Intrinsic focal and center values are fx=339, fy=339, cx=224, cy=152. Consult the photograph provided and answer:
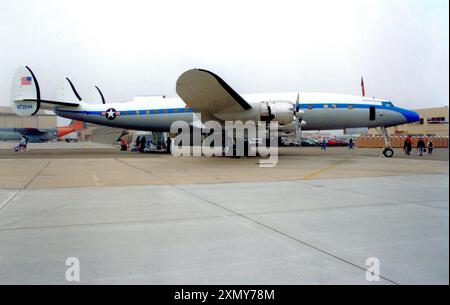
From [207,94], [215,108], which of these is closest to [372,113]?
[215,108]

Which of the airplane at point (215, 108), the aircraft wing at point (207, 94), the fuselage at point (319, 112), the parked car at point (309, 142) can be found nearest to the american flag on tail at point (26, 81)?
the airplane at point (215, 108)

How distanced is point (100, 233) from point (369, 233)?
11.9ft

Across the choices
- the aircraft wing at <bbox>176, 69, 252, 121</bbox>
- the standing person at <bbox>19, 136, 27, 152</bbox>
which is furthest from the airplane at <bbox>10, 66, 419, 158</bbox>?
the standing person at <bbox>19, 136, 27, 152</bbox>

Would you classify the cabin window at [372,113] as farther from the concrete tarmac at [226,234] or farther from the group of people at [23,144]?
the group of people at [23,144]

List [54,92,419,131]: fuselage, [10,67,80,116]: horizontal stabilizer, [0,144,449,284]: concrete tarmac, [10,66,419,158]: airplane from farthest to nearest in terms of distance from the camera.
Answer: [10,67,80,116]: horizontal stabilizer, [54,92,419,131]: fuselage, [10,66,419,158]: airplane, [0,144,449,284]: concrete tarmac

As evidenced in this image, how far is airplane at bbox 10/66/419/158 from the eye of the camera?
1563cm

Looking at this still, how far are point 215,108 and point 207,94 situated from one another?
1459 mm

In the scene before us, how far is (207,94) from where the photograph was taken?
1547cm

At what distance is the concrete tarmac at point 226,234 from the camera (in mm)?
3119

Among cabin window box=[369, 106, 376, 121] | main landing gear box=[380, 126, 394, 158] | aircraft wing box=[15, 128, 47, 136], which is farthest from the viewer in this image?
aircraft wing box=[15, 128, 47, 136]

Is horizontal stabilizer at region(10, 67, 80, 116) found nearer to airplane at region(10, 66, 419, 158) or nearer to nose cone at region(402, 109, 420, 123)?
airplane at region(10, 66, 419, 158)

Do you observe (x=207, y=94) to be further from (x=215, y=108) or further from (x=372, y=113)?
(x=372, y=113)
